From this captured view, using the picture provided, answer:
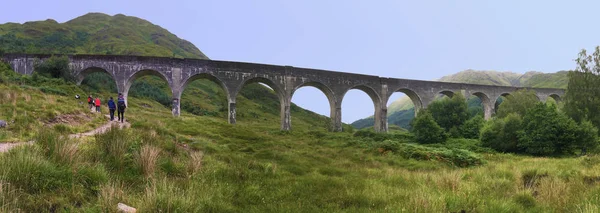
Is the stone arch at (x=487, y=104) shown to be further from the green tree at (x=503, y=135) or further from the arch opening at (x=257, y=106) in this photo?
the arch opening at (x=257, y=106)

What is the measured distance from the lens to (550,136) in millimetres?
22188

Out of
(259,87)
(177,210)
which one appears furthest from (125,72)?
(259,87)

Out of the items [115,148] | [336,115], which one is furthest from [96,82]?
[115,148]

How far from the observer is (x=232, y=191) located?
231 inches

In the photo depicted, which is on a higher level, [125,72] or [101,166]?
[125,72]

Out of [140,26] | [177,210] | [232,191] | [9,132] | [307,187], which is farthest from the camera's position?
[140,26]

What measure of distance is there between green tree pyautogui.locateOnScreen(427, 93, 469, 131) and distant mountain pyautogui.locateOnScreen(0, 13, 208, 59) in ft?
148

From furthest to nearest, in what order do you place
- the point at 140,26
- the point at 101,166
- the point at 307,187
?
the point at 140,26 < the point at 307,187 < the point at 101,166

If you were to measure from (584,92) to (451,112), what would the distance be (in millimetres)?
11134

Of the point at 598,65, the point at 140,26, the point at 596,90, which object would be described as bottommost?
the point at 596,90

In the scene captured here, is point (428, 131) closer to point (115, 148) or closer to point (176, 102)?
point (176, 102)

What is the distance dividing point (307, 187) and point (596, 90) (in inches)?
1369

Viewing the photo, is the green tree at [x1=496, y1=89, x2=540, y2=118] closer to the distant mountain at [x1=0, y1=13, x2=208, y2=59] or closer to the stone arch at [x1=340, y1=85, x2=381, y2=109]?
the stone arch at [x1=340, y1=85, x2=381, y2=109]

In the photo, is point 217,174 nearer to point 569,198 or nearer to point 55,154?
point 55,154
